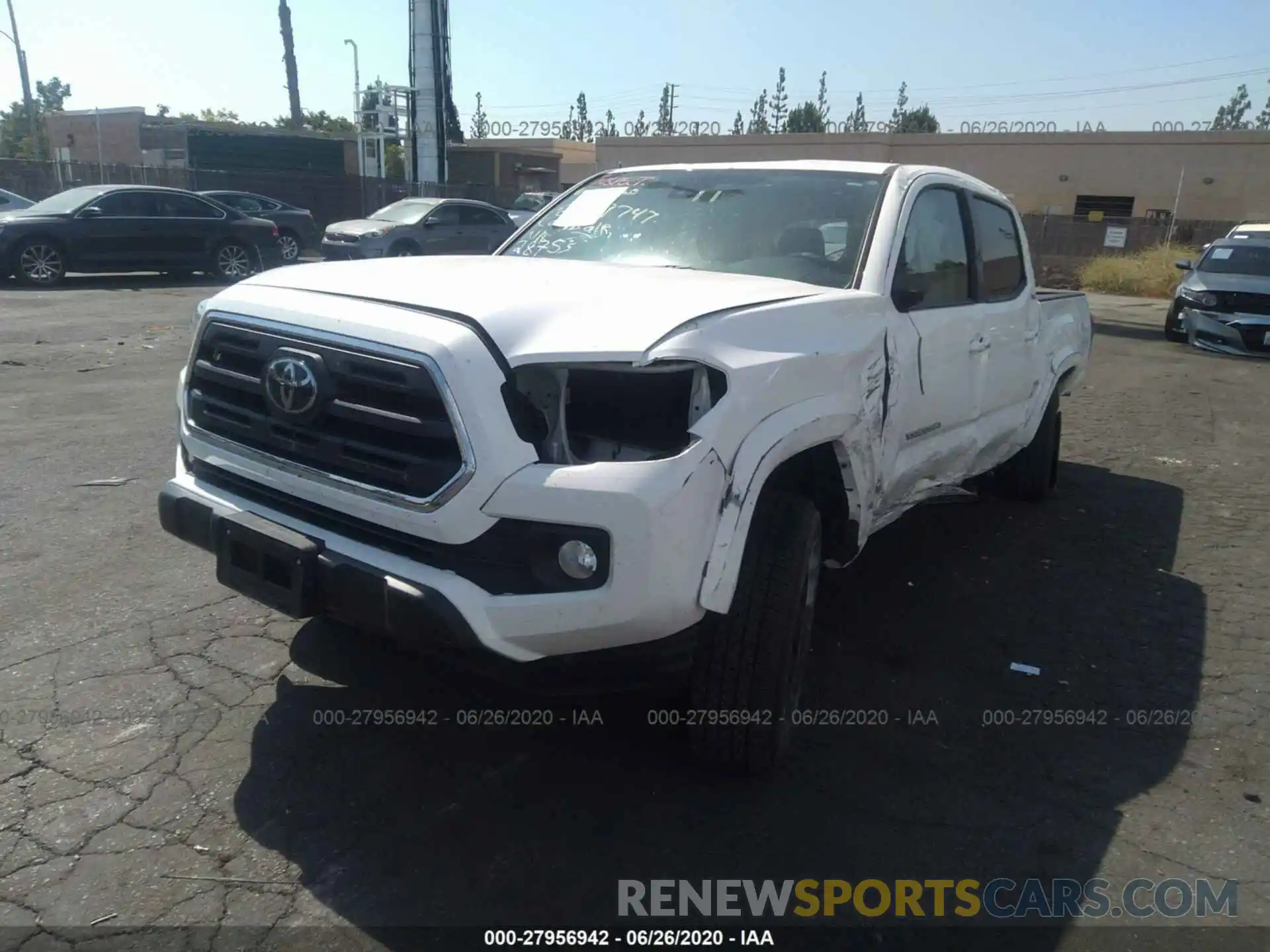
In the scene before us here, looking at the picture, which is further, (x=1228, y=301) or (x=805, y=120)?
(x=805, y=120)

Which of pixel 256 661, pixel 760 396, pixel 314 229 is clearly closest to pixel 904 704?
pixel 760 396

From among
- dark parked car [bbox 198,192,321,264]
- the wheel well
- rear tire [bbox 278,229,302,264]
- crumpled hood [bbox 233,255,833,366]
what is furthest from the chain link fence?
the wheel well

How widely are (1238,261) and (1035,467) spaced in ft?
35.3

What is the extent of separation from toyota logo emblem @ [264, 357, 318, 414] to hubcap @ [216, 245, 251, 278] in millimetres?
15218

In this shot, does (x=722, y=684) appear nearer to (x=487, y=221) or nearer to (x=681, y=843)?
(x=681, y=843)

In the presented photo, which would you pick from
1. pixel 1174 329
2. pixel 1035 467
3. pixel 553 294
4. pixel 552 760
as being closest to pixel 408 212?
pixel 1174 329

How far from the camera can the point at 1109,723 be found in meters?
3.39

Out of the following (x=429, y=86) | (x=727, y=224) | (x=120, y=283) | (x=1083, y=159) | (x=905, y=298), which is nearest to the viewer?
(x=905, y=298)

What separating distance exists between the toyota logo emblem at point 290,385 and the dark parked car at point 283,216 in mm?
18233

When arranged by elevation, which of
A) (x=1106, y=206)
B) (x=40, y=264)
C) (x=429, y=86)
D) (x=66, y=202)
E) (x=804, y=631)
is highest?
(x=429, y=86)

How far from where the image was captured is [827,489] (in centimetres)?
322

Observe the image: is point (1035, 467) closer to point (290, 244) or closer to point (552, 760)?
point (552, 760)

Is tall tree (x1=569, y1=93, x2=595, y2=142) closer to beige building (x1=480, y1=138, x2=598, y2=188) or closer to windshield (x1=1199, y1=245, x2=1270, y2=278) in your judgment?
beige building (x1=480, y1=138, x2=598, y2=188)

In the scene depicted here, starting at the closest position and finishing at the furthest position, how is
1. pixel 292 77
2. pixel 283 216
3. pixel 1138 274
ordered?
1. pixel 283 216
2. pixel 1138 274
3. pixel 292 77
